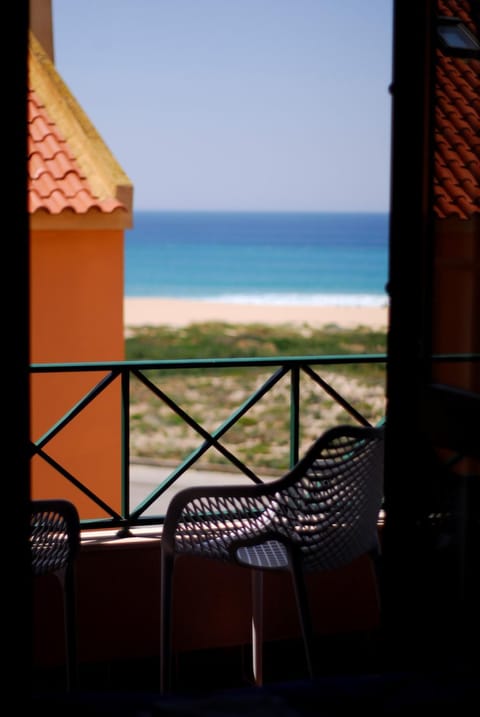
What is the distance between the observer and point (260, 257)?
44.3 metres

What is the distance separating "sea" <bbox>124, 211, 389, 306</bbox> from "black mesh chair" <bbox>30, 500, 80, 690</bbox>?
3402 centimetres

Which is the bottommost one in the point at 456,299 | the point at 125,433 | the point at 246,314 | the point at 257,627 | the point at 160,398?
the point at 257,627

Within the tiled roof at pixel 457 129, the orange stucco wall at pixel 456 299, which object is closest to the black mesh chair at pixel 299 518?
the orange stucco wall at pixel 456 299

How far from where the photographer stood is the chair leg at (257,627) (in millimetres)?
3144

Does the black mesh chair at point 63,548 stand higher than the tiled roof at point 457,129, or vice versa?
the tiled roof at point 457,129

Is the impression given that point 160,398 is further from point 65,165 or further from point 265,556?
point 65,165

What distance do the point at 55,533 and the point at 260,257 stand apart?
4191 centimetres

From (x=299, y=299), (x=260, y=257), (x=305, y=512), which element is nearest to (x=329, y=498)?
(x=305, y=512)

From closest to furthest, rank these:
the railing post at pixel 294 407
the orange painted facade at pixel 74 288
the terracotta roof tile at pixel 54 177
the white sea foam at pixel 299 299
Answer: the railing post at pixel 294 407 < the terracotta roof tile at pixel 54 177 < the orange painted facade at pixel 74 288 < the white sea foam at pixel 299 299

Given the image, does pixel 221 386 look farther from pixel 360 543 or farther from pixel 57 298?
pixel 360 543

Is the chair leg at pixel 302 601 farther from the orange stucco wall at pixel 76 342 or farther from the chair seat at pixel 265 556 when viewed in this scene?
the orange stucco wall at pixel 76 342

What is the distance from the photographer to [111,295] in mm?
7320

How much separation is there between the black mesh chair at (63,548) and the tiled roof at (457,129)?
131 cm

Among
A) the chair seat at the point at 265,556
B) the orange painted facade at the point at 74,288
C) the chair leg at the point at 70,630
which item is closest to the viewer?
the chair leg at the point at 70,630
